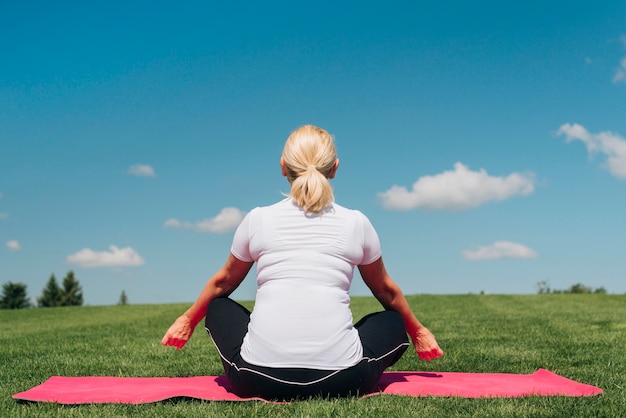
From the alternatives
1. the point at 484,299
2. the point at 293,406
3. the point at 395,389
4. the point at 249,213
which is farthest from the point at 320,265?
the point at 484,299

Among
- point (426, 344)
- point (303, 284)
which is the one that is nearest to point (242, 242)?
point (303, 284)

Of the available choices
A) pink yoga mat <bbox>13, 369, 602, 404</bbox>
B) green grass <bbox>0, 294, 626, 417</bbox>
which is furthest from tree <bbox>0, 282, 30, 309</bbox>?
pink yoga mat <bbox>13, 369, 602, 404</bbox>

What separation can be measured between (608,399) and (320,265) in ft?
7.45

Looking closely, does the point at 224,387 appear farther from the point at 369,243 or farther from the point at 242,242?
the point at 369,243

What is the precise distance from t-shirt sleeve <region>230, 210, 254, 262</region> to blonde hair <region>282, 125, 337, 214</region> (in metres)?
0.35

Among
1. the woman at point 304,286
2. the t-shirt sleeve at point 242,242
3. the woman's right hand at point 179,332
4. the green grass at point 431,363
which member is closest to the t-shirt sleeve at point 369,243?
the woman at point 304,286

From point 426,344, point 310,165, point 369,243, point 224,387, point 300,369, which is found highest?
point 310,165

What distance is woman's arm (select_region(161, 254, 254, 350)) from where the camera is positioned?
4.31 m

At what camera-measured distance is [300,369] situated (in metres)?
3.93

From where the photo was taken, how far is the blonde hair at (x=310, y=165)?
3928 millimetres

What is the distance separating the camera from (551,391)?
4668 mm

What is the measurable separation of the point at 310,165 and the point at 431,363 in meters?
3.50

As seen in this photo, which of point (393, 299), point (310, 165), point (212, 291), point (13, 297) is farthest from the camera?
point (13, 297)

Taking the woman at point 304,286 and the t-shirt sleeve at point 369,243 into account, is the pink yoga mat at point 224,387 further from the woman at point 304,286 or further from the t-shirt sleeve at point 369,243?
the t-shirt sleeve at point 369,243
